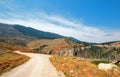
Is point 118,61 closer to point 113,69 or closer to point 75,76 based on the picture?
point 113,69

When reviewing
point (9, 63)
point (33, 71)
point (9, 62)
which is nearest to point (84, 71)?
point (33, 71)

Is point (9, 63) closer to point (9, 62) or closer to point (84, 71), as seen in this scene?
point (9, 62)

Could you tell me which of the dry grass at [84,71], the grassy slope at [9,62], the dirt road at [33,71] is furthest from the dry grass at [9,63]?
the dry grass at [84,71]

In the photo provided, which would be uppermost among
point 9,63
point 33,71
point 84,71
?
point 84,71

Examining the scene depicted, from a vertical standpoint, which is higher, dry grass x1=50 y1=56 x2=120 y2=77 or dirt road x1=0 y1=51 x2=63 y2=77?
dry grass x1=50 y1=56 x2=120 y2=77

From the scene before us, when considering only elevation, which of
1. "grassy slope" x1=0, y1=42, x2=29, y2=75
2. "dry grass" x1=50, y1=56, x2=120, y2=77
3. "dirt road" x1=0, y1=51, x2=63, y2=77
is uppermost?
"dry grass" x1=50, y1=56, x2=120, y2=77

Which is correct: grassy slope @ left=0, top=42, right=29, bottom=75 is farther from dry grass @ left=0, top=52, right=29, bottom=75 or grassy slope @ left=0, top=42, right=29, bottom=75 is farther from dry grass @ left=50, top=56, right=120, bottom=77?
dry grass @ left=50, top=56, right=120, bottom=77

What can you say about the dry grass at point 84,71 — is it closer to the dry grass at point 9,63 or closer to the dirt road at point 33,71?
the dirt road at point 33,71

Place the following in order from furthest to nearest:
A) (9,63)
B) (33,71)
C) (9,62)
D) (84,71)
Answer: (9,62), (9,63), (33,71), (84,71)

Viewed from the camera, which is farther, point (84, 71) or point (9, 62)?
point (9, 62)

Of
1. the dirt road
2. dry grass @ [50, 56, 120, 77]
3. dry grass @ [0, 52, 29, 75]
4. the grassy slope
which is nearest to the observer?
dry grass @ [50, 56, 120, 77]

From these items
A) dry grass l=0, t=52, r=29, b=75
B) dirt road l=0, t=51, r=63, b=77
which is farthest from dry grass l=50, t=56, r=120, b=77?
dry grass l=0, t=52, r=29, b=75

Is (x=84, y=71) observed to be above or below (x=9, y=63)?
above

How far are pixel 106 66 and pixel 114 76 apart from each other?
5670 mm
